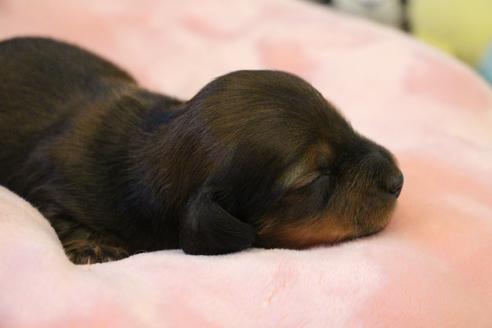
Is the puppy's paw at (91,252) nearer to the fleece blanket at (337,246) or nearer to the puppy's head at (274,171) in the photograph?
the fleece blanket at (337,246)

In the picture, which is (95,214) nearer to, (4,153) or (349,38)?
(4,153)

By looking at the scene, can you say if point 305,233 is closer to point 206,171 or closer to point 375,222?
point 375,222

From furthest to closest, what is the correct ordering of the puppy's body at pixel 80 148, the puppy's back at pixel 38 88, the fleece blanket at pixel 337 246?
1. the puppy's back at pixel 38 88
2. the puppy's body at pixel 80 148
3. the fleece blanket at pixel 337 246

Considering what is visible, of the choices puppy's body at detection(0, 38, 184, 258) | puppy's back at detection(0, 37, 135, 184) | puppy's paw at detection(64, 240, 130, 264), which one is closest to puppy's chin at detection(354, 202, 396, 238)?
puppy's body at detection(0, 38, 184, 258)

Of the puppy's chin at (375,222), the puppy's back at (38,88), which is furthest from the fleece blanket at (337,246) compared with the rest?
the puppy's back at (38,88)

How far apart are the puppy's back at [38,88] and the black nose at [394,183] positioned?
99 centimetres

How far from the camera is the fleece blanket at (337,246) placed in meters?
1.50

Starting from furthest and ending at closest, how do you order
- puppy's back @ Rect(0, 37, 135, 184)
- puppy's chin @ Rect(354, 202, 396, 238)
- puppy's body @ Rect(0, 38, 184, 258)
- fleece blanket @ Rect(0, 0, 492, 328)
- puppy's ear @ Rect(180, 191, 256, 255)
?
1. puppy's back @ Rect(0, 37, 135, 184)
2. puppy's body @ Rect(0, 38, 184, 258)
3. puppy's chin @ Rect(354, 202, 396, 238)
4. puppy's ear @ Rect(180, 191, 256, 255)
5. fleece blanket @ Rect(0, 0, 492, 328)

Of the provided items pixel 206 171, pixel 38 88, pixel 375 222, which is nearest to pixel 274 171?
pixel 206 171

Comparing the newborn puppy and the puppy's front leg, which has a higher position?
the newborn puppy

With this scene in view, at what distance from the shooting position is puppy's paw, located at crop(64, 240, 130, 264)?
1.95 m

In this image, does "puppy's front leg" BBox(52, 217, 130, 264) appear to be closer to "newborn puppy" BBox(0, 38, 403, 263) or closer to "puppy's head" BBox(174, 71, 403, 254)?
"newborn puppy" BBox(0, 38, 403, 263)

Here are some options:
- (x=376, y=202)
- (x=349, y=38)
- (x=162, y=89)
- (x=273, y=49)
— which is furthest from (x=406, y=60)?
(x=376, y=202)

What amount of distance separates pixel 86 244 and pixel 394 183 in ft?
2.90
